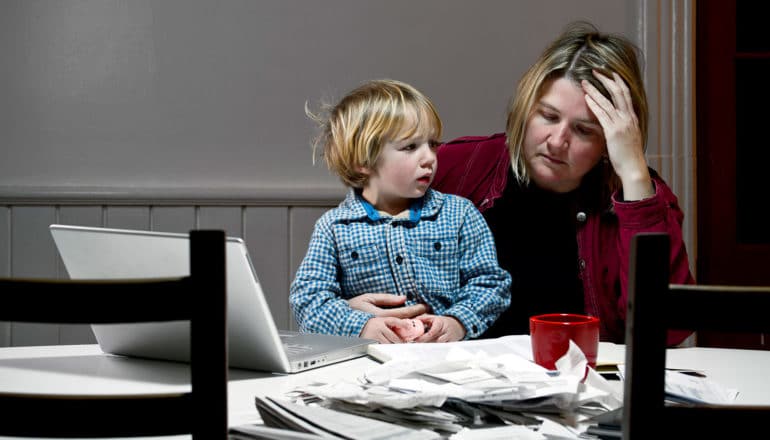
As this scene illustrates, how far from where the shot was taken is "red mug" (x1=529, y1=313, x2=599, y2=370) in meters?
1.06

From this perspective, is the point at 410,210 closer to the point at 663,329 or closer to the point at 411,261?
the point at 411,261

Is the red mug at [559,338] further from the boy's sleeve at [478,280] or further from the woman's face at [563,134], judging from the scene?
the woman's face at [563,134]

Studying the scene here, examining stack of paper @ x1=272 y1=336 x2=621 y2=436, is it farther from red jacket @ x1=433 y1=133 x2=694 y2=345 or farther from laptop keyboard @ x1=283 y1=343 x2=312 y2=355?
red jacket @ x1=433 y1=133 x2=694 y2=345

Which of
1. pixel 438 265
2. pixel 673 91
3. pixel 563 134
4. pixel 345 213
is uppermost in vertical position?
pixel 673 91

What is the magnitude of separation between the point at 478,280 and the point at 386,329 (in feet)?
0.95

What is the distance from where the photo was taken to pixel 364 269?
5.31ft

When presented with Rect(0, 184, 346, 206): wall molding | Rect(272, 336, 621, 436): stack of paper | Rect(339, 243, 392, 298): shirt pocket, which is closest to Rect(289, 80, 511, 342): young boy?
Rect(339, 243, 392, 298): shirt pocket

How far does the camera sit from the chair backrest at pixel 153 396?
24.0 inches

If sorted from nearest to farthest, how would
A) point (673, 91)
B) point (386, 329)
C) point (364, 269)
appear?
→ point (386, 329) < point (364, 269) < point (673, 91)

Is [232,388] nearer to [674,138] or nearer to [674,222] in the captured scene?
[674,222]

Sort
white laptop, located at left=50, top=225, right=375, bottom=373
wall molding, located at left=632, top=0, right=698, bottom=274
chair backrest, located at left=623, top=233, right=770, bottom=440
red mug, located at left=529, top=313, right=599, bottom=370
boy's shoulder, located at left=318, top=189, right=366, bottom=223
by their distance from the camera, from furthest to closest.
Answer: wall molding, located at left=632, top=0, right=698, bottom=274 → boy's shoulder, located at left=318, top=189, right=366, bottom=223 → red mug, located at left=529, top=313, right=599, bottom=370 → white laptop, located at left=50, top=225, right=375, bottom=373 → chair backrest, located at left=623, top=233, right=770, bottom=440

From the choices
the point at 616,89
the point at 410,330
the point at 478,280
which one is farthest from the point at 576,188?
the point at 410,330

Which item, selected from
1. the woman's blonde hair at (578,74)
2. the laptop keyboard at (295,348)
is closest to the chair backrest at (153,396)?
the laptop keyboard at (295,348)

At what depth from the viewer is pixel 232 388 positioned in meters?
1.00
